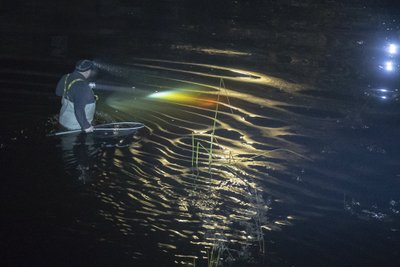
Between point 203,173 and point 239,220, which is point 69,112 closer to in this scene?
point 203,173

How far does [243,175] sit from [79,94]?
4136 mm

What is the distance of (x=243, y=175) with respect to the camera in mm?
11188

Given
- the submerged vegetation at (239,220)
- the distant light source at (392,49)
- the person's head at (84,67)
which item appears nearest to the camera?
→ the submerged vegetation at (239,220)

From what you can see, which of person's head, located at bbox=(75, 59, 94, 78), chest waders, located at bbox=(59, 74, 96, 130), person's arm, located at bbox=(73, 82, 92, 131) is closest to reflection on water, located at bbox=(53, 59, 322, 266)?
chest waders, located at bbox=(59, 74, 96, 130)

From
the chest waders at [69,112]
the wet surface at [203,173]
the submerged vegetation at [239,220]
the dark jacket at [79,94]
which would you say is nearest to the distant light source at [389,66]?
the wet surface at [203,173]

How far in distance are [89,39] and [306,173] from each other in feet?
46.3

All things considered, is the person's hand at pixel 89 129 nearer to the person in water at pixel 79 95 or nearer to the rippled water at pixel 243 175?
the person in water at pixel 79 95

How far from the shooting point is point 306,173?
11.5m

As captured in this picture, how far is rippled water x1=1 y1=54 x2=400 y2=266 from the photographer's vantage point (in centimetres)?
888

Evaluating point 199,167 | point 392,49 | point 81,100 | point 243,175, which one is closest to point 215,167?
point 199,167

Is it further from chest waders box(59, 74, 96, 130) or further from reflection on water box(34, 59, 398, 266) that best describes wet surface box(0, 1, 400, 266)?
chest waders box(59, 74, 96, 130)

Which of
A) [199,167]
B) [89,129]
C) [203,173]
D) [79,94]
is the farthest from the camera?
[89,129]

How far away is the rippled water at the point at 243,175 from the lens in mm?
8883

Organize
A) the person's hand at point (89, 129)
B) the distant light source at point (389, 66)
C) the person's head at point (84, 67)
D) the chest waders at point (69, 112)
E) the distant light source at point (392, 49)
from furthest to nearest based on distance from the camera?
the distant light source at point (392, 49) → the distant light source at point (389, 66) → the person's hand at point (89, 129) → the chest waders at point (69, 112) → the person's head at point (84, 67)
